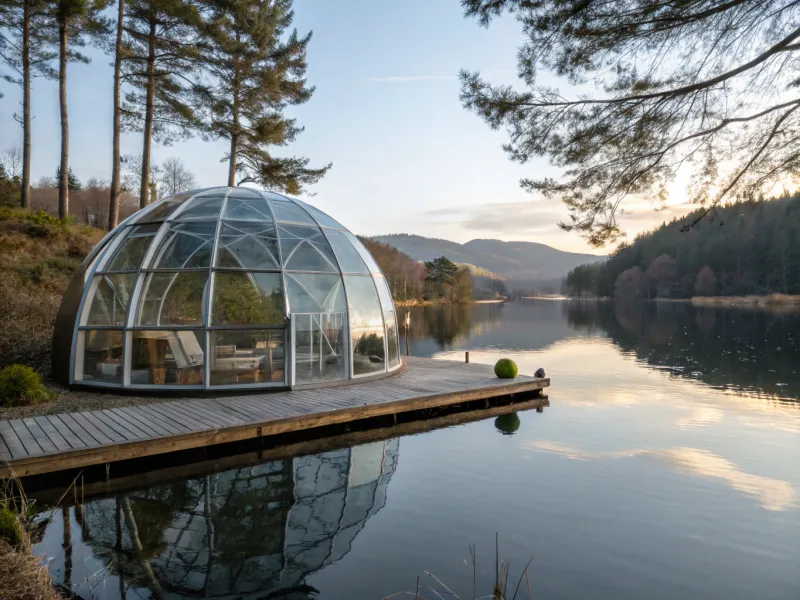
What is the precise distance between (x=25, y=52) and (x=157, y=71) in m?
5.36

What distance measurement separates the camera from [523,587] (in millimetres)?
5516

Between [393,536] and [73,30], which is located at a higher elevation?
[73,30]

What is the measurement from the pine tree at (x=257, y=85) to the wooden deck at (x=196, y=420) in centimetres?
1290

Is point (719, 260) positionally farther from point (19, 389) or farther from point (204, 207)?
point (19, 389)

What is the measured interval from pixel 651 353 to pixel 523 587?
24.3 meters

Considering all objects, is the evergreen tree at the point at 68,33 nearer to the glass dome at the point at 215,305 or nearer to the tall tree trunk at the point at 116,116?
the tall tree trunk at the point at 116,116

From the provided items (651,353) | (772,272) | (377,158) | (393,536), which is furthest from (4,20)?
(772,272)

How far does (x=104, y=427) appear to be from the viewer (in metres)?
8.73

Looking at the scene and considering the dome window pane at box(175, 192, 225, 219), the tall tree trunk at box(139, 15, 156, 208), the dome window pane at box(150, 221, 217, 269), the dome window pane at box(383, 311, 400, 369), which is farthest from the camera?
the tall tree trunk at box(139, 15, 156, 208)

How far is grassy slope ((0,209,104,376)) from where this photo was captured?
46.1 ft

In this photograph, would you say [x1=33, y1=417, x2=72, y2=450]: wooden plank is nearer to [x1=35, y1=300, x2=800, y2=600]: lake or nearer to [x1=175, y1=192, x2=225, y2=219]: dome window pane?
[x1=35, y1=300, x2=800, y2=600]: lake

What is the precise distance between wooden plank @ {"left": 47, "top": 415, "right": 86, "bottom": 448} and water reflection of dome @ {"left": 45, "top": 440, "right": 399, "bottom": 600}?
967 millimetres

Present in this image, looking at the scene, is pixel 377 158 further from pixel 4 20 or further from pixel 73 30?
pixel 4 20

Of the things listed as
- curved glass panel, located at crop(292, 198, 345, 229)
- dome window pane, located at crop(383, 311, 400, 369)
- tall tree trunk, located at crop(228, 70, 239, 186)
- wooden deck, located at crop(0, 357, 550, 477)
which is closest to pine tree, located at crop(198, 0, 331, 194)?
tall tree trunk, located at crop(228, 70, 239, 186)
